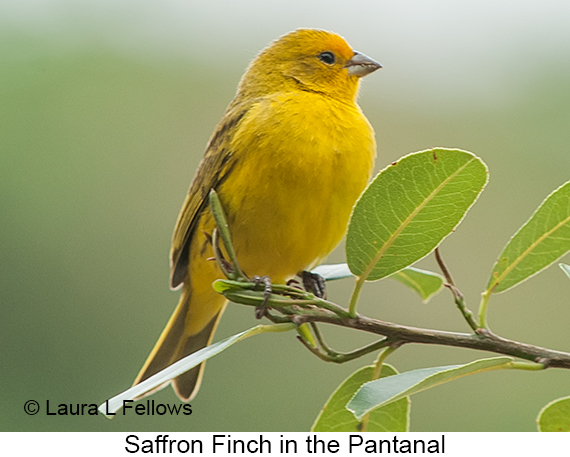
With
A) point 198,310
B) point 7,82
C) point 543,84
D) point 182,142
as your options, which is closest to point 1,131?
point 7,82

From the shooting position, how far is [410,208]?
137 cm

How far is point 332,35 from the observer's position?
2.78 metres

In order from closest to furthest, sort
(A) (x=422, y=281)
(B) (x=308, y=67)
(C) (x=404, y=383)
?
(C) (x=404, y=383) → (A) (x=422, y=281) → (B) (x=308, y=67)

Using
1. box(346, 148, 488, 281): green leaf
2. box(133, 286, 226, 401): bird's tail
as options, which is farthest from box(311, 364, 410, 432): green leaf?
box(133, 286, 226, 401): bird's tail

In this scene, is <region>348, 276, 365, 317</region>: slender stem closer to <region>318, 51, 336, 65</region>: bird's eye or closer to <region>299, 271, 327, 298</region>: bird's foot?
<region>299, 271, 327, 298</region>: bird's foot

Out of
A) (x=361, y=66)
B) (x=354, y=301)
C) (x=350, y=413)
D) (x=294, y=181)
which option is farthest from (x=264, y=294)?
(x=361, y=66)

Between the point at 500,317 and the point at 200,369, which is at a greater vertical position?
the point at 200,369

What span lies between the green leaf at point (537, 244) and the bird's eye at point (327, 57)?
1421mm

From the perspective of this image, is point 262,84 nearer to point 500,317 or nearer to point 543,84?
point 500,317

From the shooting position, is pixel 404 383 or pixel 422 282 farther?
pixel 422 282

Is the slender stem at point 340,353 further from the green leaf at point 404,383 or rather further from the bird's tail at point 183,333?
the bird's tail at point 183,333

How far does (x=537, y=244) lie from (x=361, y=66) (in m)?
1.39

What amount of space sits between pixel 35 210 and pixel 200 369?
3.97 metres

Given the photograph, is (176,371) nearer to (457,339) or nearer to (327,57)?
(457,339)
